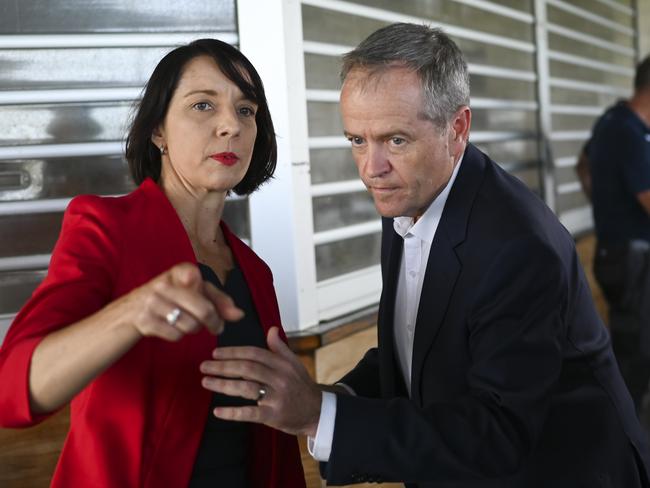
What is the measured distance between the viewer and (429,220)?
1947 mm

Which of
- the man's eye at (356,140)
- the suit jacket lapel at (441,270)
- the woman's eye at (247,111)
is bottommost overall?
the suit jacket lapel at (441,270)

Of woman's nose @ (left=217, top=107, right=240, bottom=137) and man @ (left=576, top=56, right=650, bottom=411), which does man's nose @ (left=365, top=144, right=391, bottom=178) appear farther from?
man @ (left=576, top=56, right=650, bottom=411)

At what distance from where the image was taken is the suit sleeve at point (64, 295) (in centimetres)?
142

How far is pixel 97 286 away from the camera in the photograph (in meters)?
1.56

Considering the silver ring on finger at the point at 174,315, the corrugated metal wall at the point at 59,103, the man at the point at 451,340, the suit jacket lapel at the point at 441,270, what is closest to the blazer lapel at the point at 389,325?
the man at the point at 451,340

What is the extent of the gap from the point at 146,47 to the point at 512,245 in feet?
4.98

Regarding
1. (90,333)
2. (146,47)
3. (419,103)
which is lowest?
(90,333)

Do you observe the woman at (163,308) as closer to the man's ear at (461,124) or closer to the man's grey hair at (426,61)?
the man's grey hair at (426,61)

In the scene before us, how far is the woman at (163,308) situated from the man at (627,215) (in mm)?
2903

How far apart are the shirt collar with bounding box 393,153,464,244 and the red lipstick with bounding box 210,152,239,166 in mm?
415

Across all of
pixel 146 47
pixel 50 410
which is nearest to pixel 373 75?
pixel 50 410

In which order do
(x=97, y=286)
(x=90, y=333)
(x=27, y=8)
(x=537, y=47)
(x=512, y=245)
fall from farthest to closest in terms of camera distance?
(x=537, y=47), (x=27, y=8), (x=512, y=245), (x=97, y=286), (x=90, y=333)

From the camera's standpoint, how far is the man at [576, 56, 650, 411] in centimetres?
450

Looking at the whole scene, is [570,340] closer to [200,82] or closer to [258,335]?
[258,335]
